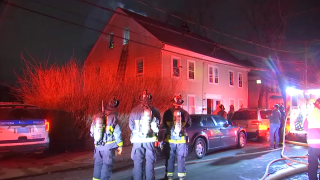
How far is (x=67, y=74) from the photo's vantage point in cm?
1200

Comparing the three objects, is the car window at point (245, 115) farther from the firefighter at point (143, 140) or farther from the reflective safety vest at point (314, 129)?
the firefighter at point (143, 140)

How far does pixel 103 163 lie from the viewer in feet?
16.8

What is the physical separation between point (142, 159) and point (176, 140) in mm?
1031

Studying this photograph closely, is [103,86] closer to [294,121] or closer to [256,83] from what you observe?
[294,121]

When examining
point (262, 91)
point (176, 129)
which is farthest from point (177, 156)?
point (262, 91)

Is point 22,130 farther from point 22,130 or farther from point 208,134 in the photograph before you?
point 208,134

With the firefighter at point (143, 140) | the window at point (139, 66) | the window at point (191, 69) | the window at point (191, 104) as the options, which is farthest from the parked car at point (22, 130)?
the window at point (191, 69)

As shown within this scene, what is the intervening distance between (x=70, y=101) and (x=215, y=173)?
6.83 meters

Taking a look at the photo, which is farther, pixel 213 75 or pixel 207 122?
pixel 213 75

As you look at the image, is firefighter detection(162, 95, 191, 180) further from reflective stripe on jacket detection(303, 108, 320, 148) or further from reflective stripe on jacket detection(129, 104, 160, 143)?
reflective stripe on jacket detection(303, 108, 320, 148)

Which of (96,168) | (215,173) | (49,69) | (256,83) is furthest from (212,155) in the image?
(256,83)

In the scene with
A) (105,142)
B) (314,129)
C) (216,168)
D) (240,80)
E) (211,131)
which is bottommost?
(216,168)

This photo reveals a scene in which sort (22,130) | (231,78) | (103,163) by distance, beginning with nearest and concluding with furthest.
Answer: (103,163) → (22,130) → (231,78)

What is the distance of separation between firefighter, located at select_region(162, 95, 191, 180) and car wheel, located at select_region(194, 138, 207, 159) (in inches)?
112
